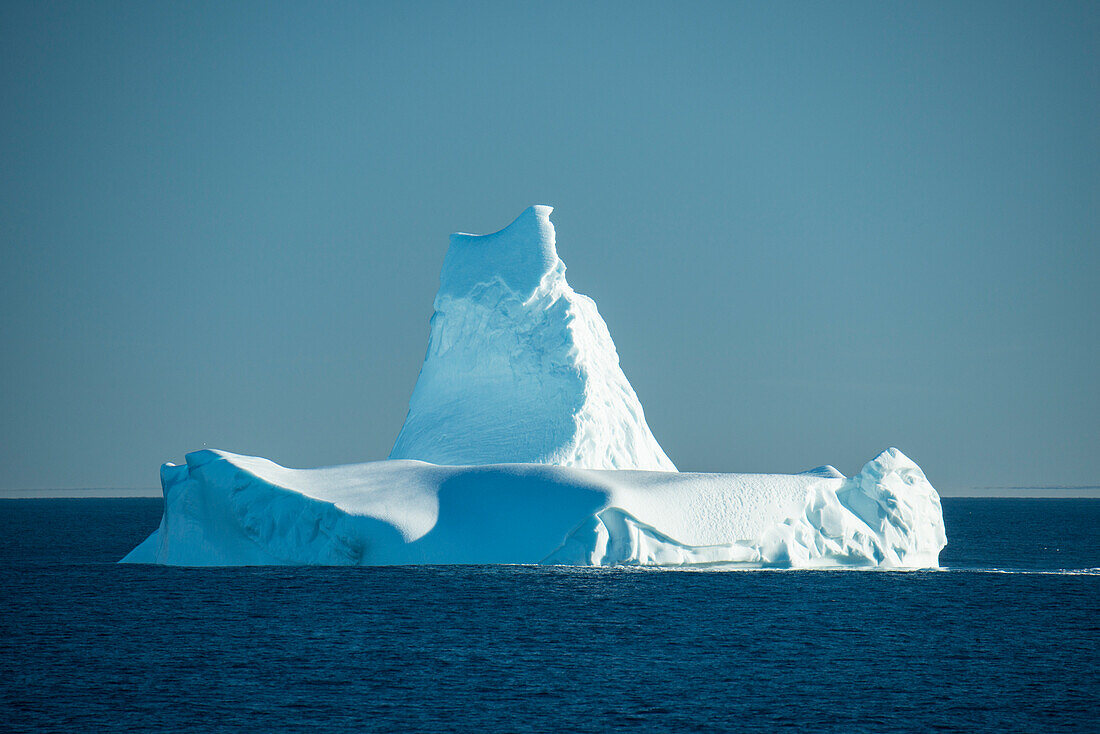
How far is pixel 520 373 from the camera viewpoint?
3734 centimetres

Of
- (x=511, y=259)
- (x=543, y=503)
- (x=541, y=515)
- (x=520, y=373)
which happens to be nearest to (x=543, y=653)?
(x=541, y=515)

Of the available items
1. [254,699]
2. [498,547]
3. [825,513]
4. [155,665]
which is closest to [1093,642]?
[825,513]

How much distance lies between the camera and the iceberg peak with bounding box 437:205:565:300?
37.8m

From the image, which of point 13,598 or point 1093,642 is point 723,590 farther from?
point 13,598

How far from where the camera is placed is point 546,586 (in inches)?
1204

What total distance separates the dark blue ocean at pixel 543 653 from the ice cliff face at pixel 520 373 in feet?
13.7

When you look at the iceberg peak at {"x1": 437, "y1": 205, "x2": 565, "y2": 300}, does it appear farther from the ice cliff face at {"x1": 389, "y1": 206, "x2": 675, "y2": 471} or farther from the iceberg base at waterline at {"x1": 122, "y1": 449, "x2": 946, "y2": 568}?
the iceberg base at waterline at {"x1": 122, "y1": 449, "x2": 946, "y2": 568}

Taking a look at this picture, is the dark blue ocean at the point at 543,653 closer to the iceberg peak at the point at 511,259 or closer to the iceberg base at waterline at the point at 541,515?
the iceberg base at waterline at the point at 541,515

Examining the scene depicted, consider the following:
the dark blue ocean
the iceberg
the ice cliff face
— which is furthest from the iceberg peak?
the dark blue ocean

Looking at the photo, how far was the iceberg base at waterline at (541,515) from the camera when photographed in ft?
91.9

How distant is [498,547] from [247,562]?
6.85 m

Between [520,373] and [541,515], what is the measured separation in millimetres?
9700

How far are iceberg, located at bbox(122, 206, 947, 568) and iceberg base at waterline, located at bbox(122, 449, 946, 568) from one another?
4 centimetres

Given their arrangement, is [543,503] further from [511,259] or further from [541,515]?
Answer: [511,259]
